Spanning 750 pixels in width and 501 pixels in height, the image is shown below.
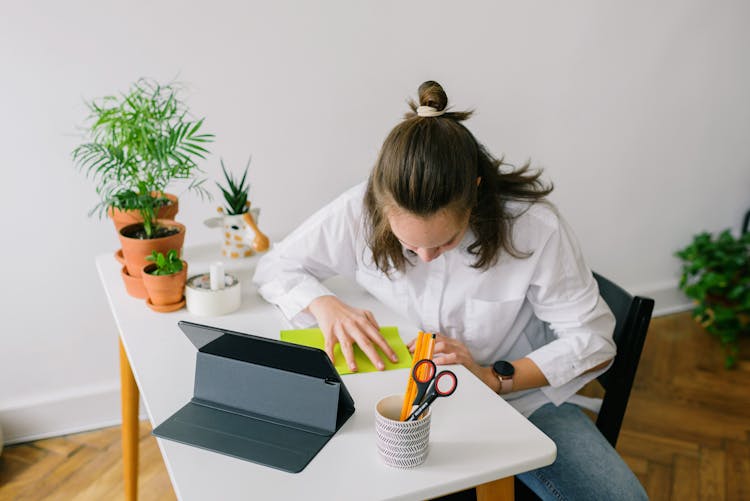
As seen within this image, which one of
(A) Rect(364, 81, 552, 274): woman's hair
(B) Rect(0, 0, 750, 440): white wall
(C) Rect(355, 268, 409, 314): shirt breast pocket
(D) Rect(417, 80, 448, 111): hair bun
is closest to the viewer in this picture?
(A) Rect(364, 81, 552, 274): woman's hair

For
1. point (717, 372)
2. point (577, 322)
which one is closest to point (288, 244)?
point (577, 322)

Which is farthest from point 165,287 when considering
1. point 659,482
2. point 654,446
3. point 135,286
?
point 654,446

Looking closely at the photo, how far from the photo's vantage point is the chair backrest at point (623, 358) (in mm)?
1427

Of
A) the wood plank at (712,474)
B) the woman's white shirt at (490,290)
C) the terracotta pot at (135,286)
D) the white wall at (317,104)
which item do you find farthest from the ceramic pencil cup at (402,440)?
the wood plank at (712,474)

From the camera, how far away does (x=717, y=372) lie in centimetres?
278

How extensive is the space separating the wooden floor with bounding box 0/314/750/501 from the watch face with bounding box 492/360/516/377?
98 centimetres

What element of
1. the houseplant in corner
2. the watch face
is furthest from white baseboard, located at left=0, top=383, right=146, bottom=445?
the watch face

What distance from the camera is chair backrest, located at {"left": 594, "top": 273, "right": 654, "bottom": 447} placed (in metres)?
1.43

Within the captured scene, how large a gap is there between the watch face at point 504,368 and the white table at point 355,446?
0.56 feet

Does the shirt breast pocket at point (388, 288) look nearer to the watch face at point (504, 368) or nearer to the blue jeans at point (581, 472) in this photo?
the watch face at point (504, 368)

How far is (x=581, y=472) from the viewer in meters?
1.29

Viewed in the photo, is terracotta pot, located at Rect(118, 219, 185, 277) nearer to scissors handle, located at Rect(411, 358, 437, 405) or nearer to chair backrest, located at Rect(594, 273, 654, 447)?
scissors handle, located at Rect(411, 358, 437, 405)

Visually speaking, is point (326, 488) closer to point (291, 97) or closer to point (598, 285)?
point (598, 285)

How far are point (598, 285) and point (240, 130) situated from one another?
47.7 inches
